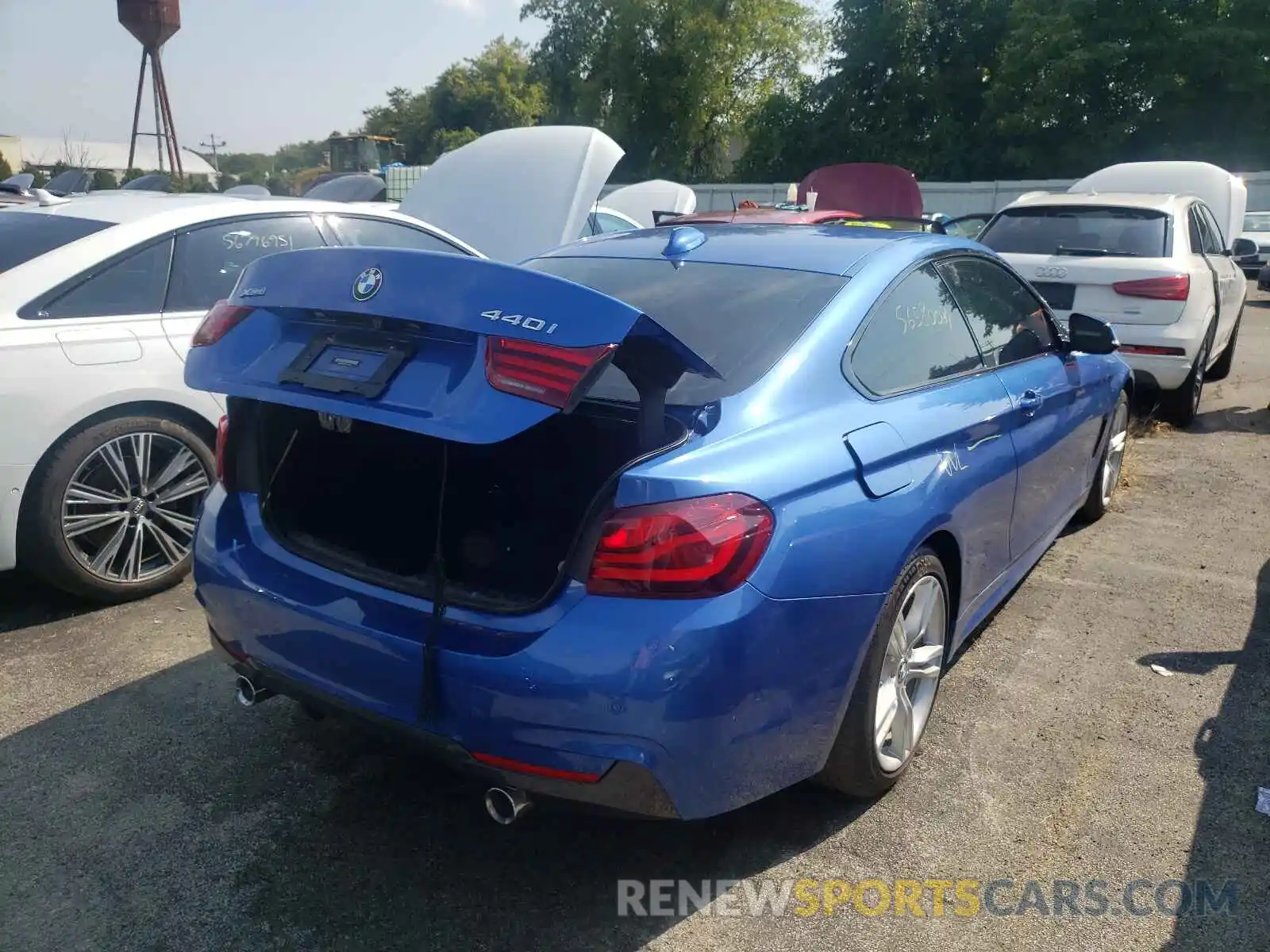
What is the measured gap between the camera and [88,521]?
13.3 feet

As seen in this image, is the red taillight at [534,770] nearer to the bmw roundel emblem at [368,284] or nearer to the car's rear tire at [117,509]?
the bmw roundel emblem at [368,284]

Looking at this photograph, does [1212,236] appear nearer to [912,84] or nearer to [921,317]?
[921,317]

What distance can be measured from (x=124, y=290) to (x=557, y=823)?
2.94 m

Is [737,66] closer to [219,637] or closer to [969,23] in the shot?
[969,23]

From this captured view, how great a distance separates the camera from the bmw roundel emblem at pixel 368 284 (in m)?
2.30

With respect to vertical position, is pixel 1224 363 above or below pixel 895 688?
above

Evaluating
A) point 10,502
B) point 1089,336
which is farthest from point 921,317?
point 10,502

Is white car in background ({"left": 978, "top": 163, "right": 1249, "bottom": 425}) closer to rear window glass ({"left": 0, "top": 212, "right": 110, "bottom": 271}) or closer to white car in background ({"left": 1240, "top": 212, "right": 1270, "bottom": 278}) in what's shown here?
rear window glass ({"left": 0, "top": 212, "right": 110, "bottom": 271})

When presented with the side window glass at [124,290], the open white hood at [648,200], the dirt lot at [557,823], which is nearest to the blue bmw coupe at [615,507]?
the dirt lot at [557,823]

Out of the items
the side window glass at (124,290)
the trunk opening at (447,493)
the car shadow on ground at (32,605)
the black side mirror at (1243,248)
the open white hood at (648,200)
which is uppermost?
the open white hood at (648,200)

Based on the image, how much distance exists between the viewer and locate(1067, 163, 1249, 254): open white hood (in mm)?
13352

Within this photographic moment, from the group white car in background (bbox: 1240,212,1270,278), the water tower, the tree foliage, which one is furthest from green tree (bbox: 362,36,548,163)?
white car in background (bbox: 1240,212,1270,278)

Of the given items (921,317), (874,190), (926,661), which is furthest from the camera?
(874,190)

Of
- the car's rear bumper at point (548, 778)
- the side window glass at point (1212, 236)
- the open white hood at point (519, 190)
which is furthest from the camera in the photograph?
the side window glass at point (1212, 236)
